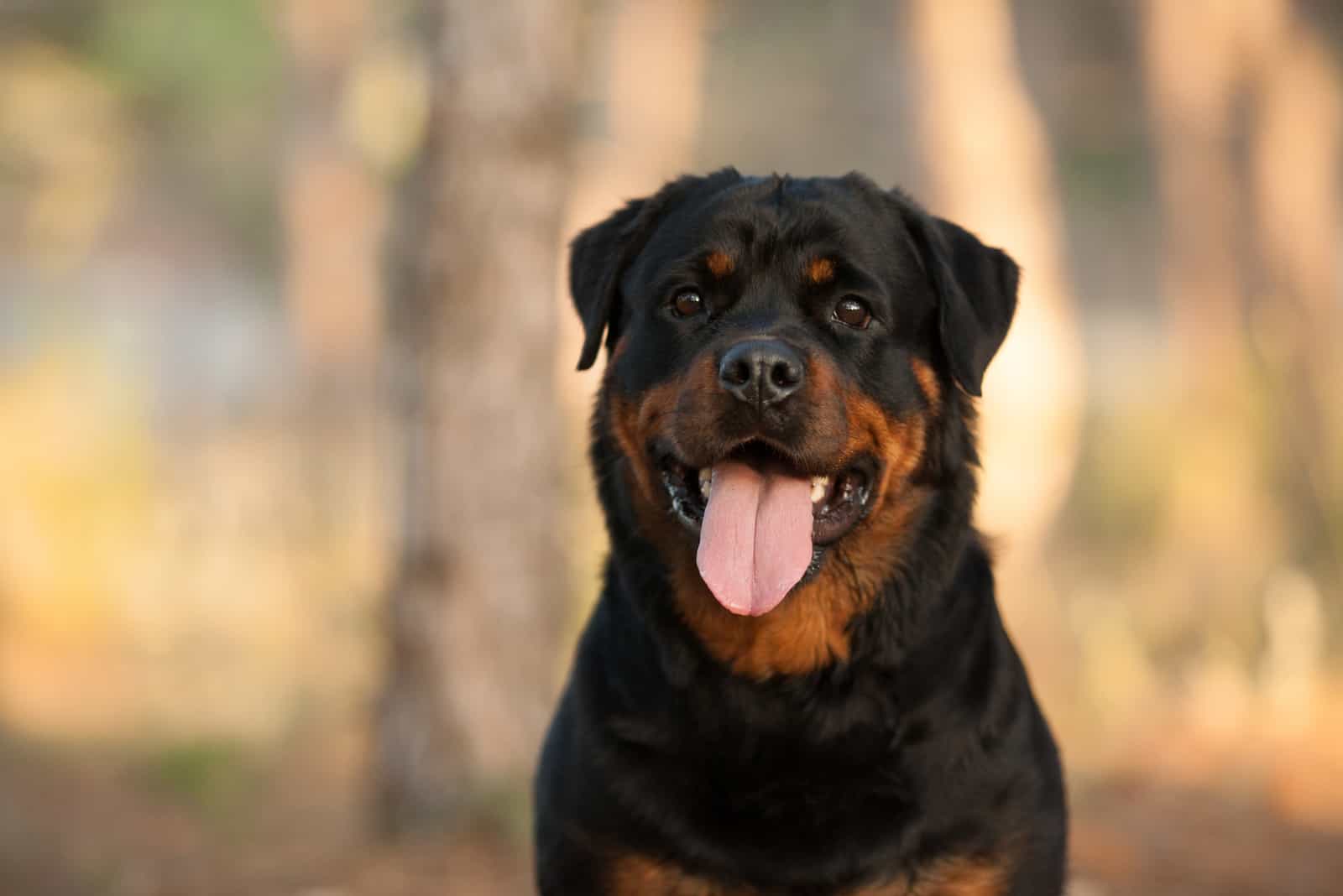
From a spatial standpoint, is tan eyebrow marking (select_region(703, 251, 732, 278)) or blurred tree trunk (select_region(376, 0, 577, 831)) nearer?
tan eyebrow marking (select_region(703, 251, 732, 278))

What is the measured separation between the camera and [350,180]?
762 inches

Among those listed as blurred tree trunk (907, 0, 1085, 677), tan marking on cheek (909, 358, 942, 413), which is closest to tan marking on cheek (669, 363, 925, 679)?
tan marking on cheek (909, 358, 942, 413)

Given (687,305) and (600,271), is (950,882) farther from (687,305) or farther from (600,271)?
(600,271)

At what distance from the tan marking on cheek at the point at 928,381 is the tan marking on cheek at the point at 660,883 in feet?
3.46

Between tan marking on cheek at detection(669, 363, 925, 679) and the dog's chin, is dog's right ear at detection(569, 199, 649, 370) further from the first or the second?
tan marking on cheek at detection(669, 363, 925, 679)

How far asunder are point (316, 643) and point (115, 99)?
15.5 metres

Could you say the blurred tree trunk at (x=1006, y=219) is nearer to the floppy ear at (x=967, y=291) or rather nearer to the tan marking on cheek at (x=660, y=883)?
the floppy ear at (x=967, y=291)

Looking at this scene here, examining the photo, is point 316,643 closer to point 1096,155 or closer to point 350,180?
point 350,180

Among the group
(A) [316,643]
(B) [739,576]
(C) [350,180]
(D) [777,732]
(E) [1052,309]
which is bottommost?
(A) [316,643]

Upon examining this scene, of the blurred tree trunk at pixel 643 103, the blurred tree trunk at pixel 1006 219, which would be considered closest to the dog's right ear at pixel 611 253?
the blurred tree trunk at pixel 1006 219

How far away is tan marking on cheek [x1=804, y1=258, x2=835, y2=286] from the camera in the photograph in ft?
10.9

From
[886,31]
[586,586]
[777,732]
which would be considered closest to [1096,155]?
[886,31]

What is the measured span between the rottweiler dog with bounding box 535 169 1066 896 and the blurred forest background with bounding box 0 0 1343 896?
1.64 ft

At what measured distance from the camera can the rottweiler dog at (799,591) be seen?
3031 mm
